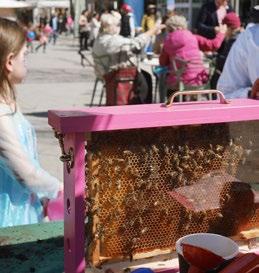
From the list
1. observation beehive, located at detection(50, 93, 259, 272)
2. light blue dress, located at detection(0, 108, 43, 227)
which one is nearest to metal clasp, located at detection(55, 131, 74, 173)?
observation beehive, located at detection(50, 93, 259, 272)

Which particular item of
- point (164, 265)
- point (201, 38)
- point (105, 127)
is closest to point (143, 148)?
point (105, 127)

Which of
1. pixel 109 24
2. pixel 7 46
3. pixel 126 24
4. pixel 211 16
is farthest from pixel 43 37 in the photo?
pixel 7 46

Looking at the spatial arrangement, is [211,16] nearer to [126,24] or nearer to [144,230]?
[126,24]

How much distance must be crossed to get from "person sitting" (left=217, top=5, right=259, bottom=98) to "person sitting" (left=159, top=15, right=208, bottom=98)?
A: 4642mm

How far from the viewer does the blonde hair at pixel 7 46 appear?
2.14m

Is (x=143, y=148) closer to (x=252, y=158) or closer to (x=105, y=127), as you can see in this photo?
(x=105, y=127)

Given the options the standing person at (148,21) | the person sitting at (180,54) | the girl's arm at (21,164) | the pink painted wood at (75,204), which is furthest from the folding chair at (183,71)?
the standing person at (148,21)

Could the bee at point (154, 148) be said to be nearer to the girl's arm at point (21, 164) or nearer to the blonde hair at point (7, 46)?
the girl's arm at point (21, 164)

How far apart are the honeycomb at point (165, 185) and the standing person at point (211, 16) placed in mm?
6380

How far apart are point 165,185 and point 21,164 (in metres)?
0.80

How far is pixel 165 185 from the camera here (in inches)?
55.1

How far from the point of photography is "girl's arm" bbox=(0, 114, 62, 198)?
6.68 feet

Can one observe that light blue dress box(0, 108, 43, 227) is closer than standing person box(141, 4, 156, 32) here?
Yes

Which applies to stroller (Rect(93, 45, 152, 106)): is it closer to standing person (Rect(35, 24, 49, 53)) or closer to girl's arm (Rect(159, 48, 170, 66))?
girl's arm (Rect(159, 48, 170, 66))
